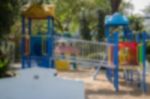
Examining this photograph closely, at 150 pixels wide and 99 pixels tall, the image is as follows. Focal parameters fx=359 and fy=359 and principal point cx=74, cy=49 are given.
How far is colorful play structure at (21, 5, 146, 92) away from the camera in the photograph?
1358cm

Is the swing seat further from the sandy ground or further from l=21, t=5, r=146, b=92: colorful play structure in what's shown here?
the sandy ground

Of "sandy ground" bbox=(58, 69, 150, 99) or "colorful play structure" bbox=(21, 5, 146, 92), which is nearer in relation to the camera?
"sandy ground" bbox=(58, 69, 150, 99)

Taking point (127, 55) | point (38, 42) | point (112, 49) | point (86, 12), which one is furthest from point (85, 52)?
point (86, 12)

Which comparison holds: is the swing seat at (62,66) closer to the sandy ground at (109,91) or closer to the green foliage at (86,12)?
the green foliage at (86,12)

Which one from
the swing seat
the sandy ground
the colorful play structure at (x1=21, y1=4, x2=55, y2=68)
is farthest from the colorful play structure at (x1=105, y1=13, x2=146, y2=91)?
the swing seat

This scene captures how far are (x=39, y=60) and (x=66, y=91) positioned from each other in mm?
5132

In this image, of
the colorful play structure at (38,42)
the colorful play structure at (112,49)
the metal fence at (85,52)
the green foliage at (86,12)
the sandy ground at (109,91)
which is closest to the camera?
the sandy ground at (109,91)

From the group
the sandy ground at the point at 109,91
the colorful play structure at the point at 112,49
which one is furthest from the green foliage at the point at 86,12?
the sandy ground at the point at 109,91

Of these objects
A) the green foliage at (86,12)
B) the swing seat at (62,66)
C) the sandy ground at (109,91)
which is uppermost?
the green foliage at (86,12)

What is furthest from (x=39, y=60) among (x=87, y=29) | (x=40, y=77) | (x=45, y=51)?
(x=87, y=29)

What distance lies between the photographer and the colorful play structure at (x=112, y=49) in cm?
1358

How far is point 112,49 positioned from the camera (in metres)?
14.0

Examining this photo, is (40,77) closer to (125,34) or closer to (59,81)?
(59,81)

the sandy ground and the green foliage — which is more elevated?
the green foliage
